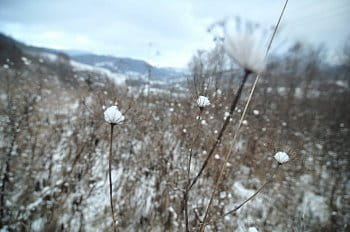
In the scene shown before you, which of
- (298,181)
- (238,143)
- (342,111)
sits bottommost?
(298,181)

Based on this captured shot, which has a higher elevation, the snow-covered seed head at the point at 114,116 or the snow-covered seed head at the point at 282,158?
the snow-covered seed head at the point at 114,116

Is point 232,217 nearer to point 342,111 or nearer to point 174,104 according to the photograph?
point 174,104

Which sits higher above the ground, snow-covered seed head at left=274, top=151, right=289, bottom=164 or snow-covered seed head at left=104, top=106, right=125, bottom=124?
snow-covered seed head at left=104, top=106, right=125, bottom=124

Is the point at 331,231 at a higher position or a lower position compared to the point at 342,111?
lower

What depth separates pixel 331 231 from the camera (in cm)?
241

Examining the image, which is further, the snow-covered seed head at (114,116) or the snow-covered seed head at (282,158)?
the snow-covered seed head at (282,158)

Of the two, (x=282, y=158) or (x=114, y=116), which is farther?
(x=282, y=158)

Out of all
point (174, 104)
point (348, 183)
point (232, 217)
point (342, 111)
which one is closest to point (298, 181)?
point (348, 183)

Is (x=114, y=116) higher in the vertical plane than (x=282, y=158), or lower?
higher

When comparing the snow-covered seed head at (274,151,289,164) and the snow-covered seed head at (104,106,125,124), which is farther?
the snow-covered seed head at (274,151,289,164)

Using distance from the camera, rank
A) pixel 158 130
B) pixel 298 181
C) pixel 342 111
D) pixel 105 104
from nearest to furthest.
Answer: pixel 105 104 < pixel 158 130 < pixel 298 181 < pixel 342 111

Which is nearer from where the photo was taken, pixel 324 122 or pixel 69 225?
Result: pixel 69 225

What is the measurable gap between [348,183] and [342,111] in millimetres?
5277

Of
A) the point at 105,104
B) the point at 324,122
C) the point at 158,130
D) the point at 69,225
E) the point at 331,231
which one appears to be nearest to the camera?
the point at 69,225
